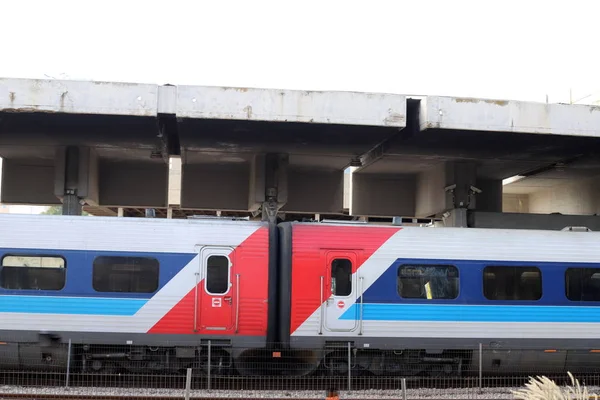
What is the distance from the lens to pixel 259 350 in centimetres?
1259

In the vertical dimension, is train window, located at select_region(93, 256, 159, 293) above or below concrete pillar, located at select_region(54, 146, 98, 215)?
below

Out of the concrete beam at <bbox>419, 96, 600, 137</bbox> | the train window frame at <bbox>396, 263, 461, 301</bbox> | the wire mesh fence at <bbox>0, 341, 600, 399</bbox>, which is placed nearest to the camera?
the wire mesh fence at <bbox>0, 341, 600, 399</bbox>

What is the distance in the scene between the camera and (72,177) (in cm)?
2092

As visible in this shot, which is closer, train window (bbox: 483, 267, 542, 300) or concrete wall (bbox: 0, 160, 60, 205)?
train window (bbox: 483, 267, 542, 300)

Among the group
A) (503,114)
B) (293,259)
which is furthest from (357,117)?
(293,259)

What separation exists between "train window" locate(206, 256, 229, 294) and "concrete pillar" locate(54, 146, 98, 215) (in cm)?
989

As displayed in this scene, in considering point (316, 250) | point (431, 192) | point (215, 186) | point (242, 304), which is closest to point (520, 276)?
point (316, 250)

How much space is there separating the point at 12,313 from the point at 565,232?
451 inches

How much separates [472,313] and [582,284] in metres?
2.54

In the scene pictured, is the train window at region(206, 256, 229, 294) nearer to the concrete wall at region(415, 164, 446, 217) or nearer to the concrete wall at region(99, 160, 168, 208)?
the concrete wall at region(415, 164, 446, 217)

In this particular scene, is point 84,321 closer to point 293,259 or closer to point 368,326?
point 293,259

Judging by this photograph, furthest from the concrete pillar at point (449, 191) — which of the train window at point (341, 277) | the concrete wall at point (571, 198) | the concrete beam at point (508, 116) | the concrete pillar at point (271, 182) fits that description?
the train window at point (341, 277)

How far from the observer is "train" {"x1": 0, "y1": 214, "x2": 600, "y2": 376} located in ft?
40.0

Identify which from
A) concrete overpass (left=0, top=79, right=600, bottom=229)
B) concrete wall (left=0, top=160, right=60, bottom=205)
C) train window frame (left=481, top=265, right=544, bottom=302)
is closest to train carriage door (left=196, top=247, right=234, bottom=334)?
concrete overpass (left=0, top=79, right=600, bottom=229)
